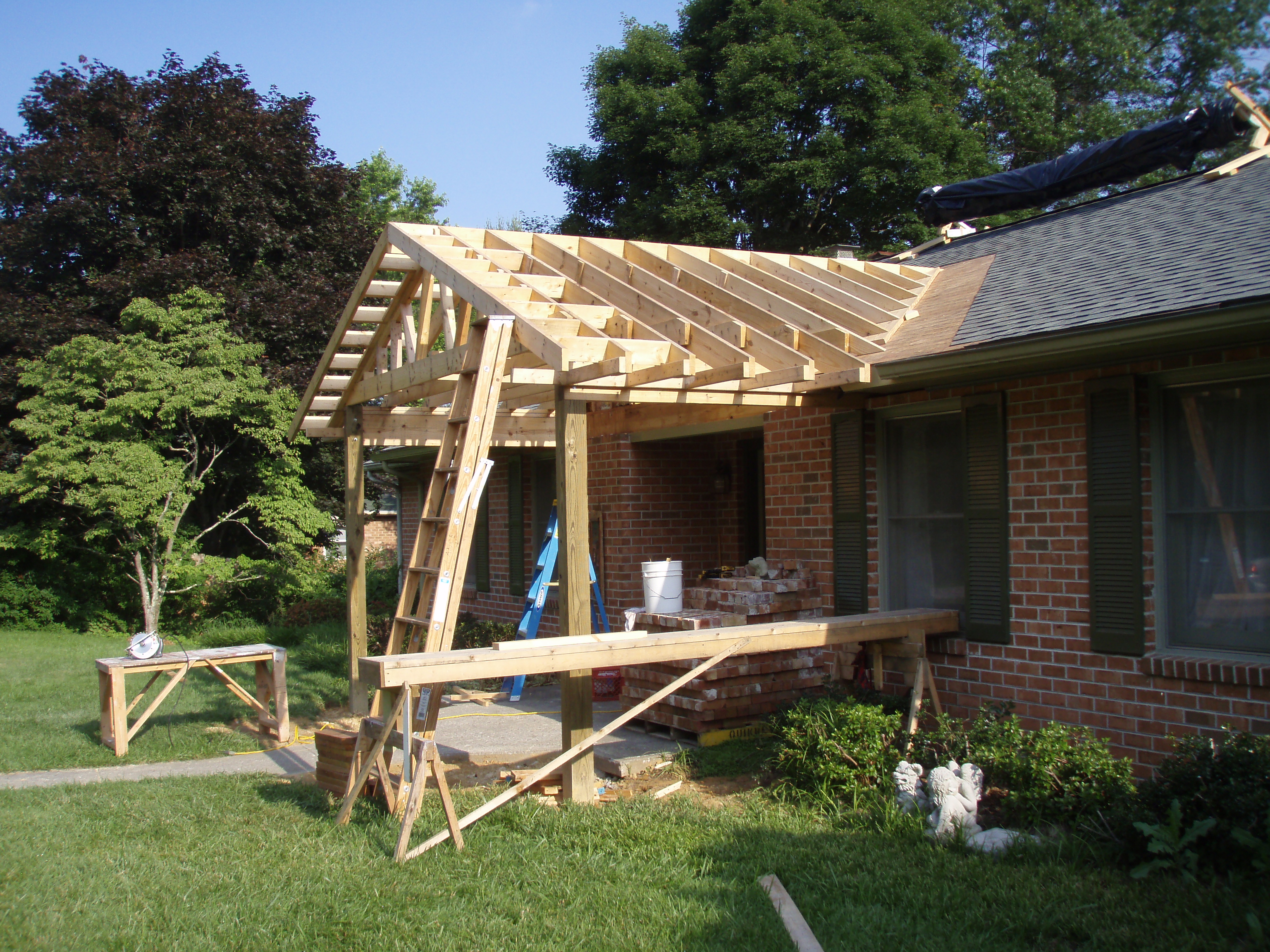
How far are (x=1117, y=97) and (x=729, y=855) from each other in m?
26.8

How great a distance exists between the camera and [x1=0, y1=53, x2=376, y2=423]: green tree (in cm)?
1795

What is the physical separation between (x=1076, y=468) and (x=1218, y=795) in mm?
2341

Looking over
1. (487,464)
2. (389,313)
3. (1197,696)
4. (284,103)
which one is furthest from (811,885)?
(284,103)

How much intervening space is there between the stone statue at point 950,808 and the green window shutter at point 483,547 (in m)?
9.36

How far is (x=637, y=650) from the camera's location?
5973mm

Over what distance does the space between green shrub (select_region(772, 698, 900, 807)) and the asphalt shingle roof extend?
2.55 m

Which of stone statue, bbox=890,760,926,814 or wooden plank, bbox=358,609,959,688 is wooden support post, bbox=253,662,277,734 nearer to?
wooden plank, bbox=358,609,959,688

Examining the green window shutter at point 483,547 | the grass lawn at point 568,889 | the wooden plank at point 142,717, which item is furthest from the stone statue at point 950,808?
the green window shutter at point 483,547

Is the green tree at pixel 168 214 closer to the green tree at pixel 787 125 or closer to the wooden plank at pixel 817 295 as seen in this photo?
the green tree at pixel 787 125

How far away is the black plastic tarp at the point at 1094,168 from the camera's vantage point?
9.40 meters

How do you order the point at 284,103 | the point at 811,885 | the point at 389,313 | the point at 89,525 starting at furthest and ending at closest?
the point at 284,103, the point at 89,525, the point at 389,313, the point at 811,885

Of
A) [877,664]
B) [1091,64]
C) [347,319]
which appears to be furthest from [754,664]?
[1091,64]

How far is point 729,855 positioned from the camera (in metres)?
5.20

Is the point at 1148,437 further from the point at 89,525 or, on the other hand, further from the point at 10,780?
the point at 89,525
